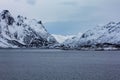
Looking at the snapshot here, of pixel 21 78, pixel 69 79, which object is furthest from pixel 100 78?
pixel 21 78

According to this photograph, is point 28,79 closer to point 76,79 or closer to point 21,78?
point 21,78

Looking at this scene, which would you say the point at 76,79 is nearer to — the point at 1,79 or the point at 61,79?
the point at 61,79

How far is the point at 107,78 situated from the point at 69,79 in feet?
33.5

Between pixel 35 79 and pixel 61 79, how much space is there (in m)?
6.84

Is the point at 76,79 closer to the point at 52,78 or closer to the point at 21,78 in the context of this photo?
the point at 52,78

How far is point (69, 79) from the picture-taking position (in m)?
85.2

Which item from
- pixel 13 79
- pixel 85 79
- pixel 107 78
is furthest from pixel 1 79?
pixel 107 78

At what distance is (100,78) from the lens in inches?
3403

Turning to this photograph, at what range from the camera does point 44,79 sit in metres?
85.2

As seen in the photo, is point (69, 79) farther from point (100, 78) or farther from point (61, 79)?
point (100, 78)

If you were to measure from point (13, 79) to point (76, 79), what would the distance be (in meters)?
16.7

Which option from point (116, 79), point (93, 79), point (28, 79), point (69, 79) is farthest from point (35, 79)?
point (116, 79)

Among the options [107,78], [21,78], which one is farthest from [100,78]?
[21,78]

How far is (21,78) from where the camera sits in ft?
287
